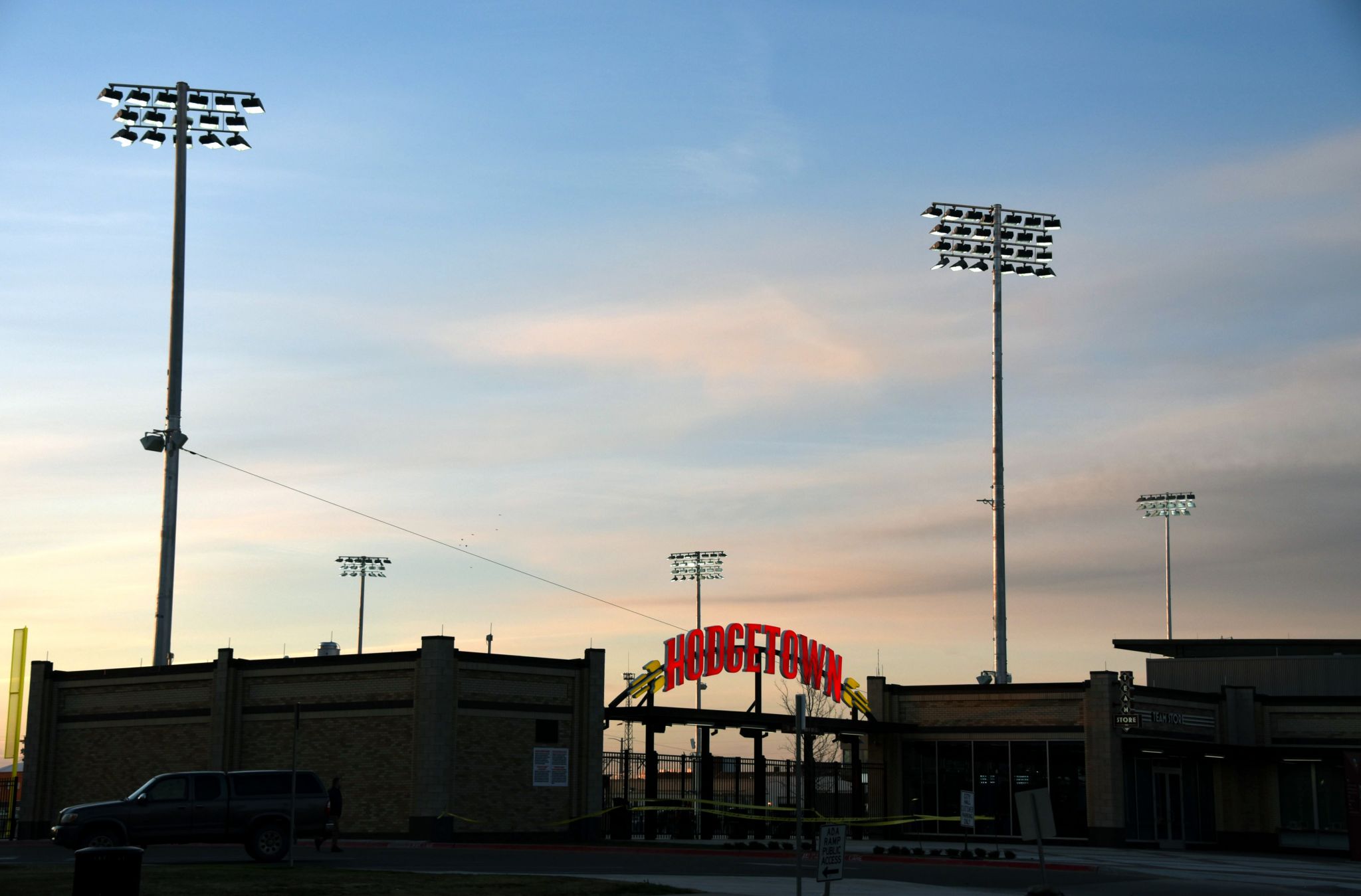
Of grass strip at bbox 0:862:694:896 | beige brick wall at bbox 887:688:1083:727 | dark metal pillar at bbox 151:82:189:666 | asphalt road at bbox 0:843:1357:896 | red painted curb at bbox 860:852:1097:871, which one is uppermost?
dark metal pillar at bbox 151:82:189:666

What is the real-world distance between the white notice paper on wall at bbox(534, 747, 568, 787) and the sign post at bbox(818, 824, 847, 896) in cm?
2063

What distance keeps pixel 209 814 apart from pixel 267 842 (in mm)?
1287

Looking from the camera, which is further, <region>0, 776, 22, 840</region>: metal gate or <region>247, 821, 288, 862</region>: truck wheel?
<region>0, 776, 22, 840</region>: metal gate

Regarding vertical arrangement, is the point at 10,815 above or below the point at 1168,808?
below

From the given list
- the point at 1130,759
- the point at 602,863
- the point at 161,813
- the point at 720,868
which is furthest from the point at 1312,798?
the point at 161,813

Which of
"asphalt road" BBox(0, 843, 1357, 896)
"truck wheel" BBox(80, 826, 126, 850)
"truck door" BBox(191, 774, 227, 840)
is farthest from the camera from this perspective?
"truck door" BBox(191, 774, 227, 840)

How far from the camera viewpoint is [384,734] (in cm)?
3784

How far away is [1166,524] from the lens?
87062 mm

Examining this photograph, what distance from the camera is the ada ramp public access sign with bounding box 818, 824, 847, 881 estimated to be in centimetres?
1914

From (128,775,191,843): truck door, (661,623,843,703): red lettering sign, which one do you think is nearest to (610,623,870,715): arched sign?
(661,623,843,703): red lettering sign

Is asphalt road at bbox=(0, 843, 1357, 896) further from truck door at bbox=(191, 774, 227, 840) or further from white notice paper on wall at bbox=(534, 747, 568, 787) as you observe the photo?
white notice paper on wall at bbox=(534, 747, 568, 787)

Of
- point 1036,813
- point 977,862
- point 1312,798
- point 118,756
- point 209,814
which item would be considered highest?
point 118,756

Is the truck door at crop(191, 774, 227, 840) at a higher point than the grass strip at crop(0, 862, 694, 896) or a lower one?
higher

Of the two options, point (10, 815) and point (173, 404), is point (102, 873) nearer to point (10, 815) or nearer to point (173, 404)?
point (173, 404)
